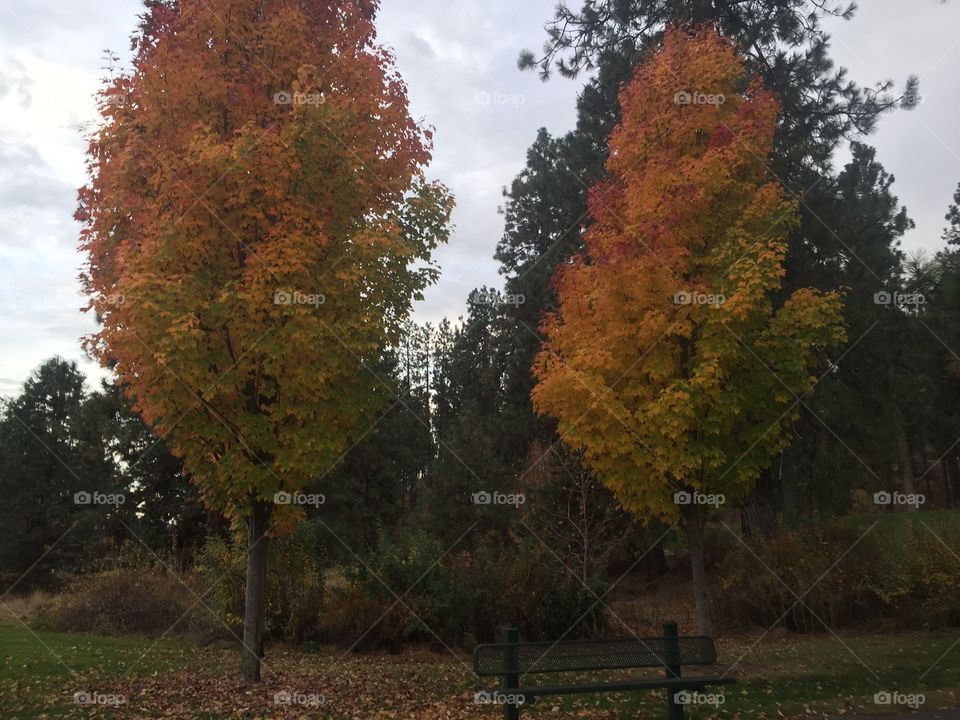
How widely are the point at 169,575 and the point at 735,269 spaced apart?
49.3 ft

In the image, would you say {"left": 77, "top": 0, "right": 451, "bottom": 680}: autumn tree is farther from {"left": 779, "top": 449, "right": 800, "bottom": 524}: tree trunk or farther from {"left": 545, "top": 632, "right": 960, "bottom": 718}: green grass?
{"left": 779, "top": 449, "right": 800, "bottom": 524}: tree trunk

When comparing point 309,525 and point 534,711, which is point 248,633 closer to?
point 534,711

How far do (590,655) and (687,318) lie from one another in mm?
4773

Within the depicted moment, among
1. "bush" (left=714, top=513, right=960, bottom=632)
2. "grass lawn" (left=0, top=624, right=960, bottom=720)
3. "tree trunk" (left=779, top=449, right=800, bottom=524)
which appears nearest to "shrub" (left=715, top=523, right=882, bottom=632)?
"bush" (left=714, top=513, right=960, bottom=632)

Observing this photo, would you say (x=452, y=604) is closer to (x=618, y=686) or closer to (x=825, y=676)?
(x=825, y=676)

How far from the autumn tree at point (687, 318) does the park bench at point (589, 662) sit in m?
2.54

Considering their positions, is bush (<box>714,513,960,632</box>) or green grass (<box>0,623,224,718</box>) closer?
green grass (<box>0,623,224,718</box>)

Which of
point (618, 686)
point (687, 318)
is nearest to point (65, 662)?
point (618, 686)

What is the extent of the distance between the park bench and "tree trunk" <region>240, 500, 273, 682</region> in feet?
9.82

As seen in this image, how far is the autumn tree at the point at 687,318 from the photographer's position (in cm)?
1006

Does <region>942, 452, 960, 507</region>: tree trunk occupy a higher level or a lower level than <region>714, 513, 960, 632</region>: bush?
higher

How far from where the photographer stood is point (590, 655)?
Answer: 810 centimetres

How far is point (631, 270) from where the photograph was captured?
1047cm

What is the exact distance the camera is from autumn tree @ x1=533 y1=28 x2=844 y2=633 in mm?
10062
